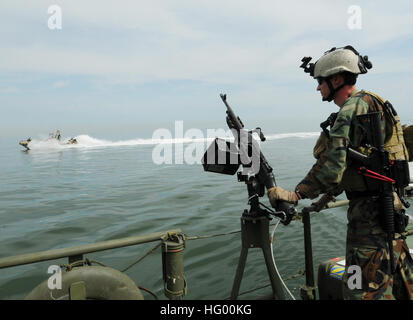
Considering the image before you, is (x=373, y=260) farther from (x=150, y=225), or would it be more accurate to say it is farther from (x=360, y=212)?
(x=150, y=225)

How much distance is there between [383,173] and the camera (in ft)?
8.38

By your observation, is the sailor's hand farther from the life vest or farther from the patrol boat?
the life vest

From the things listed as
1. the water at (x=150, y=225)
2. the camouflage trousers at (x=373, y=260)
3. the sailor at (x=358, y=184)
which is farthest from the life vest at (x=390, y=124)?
the water at (x=150, y=225)

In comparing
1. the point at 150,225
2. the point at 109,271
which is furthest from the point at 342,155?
the point at 150,225

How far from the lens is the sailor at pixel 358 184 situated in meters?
2.51

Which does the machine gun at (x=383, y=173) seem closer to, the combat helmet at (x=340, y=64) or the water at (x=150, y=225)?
the combat helmet at (x=340, y=64)

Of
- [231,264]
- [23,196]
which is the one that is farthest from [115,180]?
[231,264]

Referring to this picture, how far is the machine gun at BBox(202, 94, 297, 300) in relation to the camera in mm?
2948

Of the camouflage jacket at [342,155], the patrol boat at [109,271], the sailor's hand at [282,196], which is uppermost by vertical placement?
the camouflage jacket at [342,155]

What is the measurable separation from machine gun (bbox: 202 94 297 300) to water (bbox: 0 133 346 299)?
277 centimetres

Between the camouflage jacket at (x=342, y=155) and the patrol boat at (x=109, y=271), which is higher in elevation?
the camouflage jacket at (x=342, y=155)

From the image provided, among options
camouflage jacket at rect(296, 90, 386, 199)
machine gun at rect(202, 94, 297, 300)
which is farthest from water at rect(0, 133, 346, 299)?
camouflage jacket at rect(296, 90, 386, 199)
